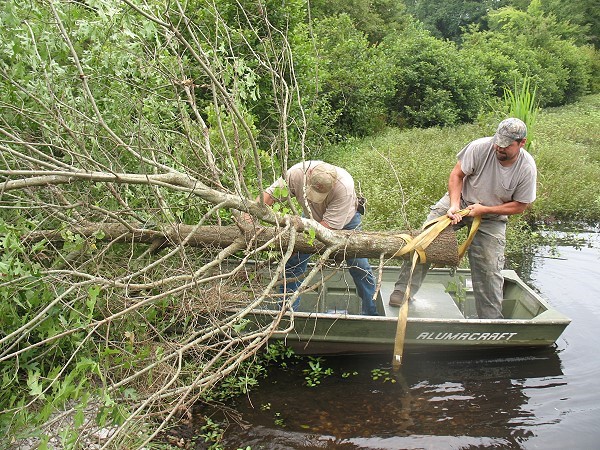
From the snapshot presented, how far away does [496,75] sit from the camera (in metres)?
22.5

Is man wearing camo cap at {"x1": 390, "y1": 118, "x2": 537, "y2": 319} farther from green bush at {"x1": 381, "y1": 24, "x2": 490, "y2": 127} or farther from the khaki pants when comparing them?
green bush at {"x1": 381, "y1": 24, "x2": 490, "y2": 127}

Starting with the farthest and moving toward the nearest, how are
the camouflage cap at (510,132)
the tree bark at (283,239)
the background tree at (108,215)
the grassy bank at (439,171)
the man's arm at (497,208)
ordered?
the grassy bank at (439,171), the man's arm at (497,208), the camouflage cap at (510,132), the tree bark at (283,239), the background tree at (108,215)

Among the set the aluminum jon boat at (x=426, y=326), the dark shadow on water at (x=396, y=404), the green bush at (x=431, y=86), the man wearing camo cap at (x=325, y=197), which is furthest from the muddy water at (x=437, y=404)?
the green bush at (x=431, y=86)

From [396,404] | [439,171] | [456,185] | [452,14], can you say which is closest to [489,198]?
[456,185]

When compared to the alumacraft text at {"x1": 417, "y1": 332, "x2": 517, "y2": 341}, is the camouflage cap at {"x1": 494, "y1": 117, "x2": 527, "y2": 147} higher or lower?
higher

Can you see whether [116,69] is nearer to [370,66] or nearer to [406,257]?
[406,257]

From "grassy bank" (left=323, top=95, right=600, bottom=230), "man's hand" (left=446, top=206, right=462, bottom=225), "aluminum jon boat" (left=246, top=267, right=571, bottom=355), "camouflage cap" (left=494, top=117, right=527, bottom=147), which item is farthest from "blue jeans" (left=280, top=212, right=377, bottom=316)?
"camouflage cap" (left=494, top=117, right=527, bottom=147)

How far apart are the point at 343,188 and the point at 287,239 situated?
96cm

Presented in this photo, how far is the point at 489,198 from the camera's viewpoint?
236 inches

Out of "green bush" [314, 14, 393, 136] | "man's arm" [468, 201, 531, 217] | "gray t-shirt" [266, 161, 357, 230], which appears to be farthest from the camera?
"green bush" [314, 14, 393, 136]

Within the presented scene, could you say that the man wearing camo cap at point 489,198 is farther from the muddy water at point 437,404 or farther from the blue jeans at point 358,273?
the muddy water at point 437,404

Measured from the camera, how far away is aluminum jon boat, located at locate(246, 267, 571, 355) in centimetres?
577

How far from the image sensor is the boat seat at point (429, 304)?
6358 mm

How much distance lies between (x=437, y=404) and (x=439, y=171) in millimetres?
5805
